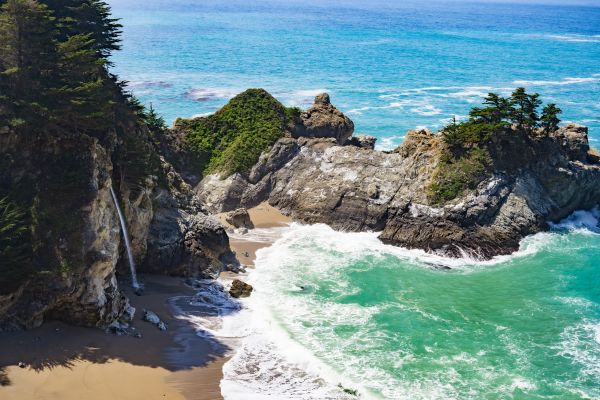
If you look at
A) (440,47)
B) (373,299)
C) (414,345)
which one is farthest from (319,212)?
(440,47)

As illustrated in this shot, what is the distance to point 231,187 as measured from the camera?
Result: 4853 cm

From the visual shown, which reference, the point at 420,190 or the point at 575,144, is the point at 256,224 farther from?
the point at 575,144

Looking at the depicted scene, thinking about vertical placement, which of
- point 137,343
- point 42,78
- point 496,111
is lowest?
point 137,343

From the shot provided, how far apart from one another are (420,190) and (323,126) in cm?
1162

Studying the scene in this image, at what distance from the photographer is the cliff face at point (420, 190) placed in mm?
42406

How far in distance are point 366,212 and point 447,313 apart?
41.9ft

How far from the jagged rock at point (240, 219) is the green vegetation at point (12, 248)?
1891 centimetres

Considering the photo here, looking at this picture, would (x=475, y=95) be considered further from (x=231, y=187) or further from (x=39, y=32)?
(x=39, y=32)

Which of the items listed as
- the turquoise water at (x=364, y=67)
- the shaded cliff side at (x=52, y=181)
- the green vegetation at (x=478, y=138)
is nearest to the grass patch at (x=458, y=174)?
the green vegetation at (x=478, y=138)

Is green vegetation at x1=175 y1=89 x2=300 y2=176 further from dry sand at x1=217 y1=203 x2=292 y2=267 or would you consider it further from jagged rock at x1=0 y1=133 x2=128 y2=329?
jagged rock at x1=0 y1=133 x2=128 y2=329

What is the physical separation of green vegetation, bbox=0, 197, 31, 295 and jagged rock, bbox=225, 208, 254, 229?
62.0ft

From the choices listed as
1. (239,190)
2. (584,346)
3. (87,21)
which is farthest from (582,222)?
(87,21)

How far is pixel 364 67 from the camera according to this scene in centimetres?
11475

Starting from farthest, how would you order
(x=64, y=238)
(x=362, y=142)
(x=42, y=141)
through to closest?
(x=362, y=142) → (x=42, y=141) → (x=64, y=238)
